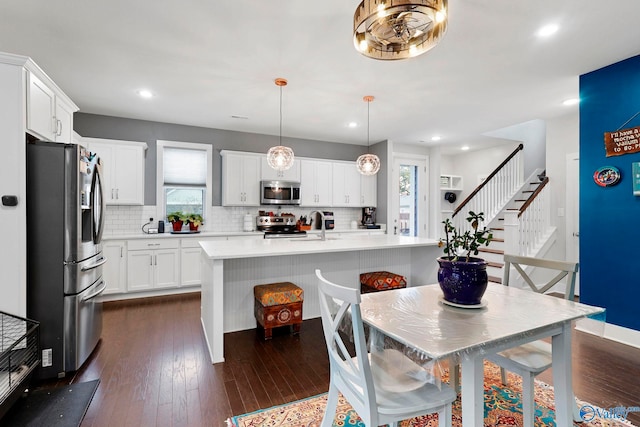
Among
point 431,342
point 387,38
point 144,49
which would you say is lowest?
point 431,342

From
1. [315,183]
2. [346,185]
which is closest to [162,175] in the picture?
[315,183]

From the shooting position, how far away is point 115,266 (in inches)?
168

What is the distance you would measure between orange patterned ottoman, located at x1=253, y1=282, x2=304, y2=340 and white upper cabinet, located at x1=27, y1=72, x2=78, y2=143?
2.23m

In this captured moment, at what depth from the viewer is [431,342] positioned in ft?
3.93

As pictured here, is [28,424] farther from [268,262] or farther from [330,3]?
[330,3]

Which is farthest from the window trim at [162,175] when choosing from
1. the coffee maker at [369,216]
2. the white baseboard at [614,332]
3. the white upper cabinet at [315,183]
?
the white baseboard at [614,332]

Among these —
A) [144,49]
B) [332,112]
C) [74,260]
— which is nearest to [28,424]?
[74,260]

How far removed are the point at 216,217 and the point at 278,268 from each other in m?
2.60

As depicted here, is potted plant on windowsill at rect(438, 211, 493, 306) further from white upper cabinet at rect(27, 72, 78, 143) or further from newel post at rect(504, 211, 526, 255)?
newel post at rect(504, 211, 526, 255)

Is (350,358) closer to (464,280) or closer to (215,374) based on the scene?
(464,280)

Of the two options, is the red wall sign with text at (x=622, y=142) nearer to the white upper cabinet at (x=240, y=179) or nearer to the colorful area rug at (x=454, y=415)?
the colorful area rug at (x=454, y=415)

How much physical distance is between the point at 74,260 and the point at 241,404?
168cm

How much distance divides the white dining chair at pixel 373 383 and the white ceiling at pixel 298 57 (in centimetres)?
211

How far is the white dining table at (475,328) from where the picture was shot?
1.20m
